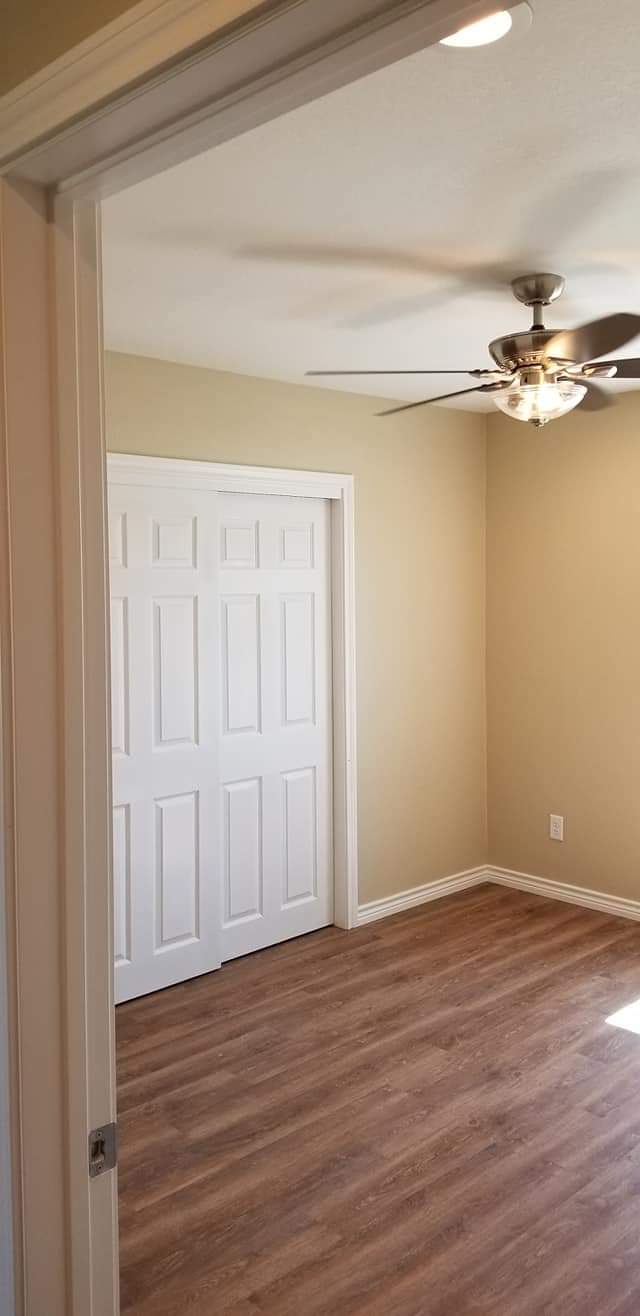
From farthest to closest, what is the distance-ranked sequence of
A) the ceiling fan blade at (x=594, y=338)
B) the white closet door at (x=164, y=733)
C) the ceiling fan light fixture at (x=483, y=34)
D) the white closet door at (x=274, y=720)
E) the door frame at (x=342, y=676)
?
1. the door frame at (x=342, y=676)
2. the white closet door at (x=274, y=720)
3. the white closet door at (x=164, y=733)
4. the ceiling fan blade at (x=594, y=338)
5. the ceiling fan light fixture at (x=483, y=34)

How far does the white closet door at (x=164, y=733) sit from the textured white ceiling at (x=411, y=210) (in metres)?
0.70

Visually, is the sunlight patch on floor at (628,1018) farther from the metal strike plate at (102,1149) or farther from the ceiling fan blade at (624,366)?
the metal strike plate at (102,1149)

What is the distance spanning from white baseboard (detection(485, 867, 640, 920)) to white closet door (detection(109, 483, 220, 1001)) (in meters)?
1.88

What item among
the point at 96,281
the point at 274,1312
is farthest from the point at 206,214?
the point at 274,1312

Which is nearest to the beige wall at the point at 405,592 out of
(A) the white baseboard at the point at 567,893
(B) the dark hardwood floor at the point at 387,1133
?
(A) the white baseboard at the point at 567,893

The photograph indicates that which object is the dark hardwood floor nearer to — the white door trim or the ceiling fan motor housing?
the ceiling fan motor housing

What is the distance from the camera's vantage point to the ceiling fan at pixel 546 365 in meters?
2.75

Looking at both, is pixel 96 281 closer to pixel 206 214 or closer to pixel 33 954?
pixel 33 954

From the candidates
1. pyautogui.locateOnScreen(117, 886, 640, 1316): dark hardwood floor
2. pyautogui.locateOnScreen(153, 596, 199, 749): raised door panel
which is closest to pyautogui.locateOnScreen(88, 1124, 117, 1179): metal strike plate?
pyautogui.locateOnScreen(117, 886, 640, 1316): dark hardwood floor

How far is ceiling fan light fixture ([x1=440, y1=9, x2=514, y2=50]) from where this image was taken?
163cm

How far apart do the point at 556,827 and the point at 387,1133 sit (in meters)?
2.49

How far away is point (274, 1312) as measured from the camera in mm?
2312

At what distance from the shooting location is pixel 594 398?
3191mm

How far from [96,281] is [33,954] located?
0.77 metres
